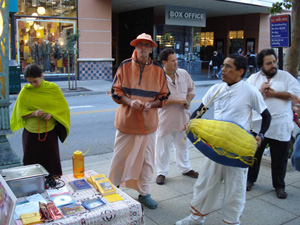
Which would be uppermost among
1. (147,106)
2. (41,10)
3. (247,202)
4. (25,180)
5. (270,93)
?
(41,10)

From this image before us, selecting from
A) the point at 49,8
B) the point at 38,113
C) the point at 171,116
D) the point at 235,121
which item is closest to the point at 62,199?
the point at 38,113

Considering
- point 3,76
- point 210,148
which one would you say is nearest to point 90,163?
point 3,76

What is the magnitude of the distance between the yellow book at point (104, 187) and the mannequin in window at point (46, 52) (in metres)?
16.8

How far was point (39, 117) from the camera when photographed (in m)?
3.74

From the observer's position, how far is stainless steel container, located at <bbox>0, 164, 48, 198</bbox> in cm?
253

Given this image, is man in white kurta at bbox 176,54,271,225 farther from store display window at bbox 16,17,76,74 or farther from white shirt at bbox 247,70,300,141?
store display window at bbox 16,17,76,74

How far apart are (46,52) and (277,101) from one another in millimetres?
16317

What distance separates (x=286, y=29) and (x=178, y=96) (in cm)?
258

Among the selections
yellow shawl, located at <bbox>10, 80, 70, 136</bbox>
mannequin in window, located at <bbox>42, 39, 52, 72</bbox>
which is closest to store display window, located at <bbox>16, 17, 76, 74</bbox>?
mannequin in window, located at <bbox>42, 39, 52, 72</bbox>

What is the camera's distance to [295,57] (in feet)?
19.6

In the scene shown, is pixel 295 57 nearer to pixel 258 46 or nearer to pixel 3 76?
pixel 3 76

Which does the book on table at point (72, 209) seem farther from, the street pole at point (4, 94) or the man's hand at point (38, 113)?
the man's hand at point (38, 113)

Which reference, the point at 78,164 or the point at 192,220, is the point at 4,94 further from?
the point at 192,220

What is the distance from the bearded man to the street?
134 inches
